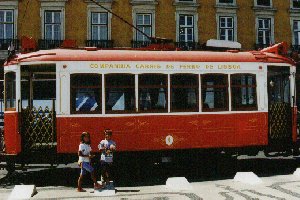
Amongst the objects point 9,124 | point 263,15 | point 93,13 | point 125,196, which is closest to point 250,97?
point 125,196

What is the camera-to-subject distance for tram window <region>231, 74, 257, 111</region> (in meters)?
11.8

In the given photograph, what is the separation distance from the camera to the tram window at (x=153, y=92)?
1120 cm

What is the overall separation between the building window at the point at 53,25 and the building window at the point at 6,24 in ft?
6.71

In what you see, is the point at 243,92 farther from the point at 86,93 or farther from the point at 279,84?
the point at 86,93

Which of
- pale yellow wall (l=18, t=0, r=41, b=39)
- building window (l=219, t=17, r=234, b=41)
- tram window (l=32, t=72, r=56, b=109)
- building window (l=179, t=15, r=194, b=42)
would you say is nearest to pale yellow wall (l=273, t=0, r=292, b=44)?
building window (l=219, t=17, r=234, b=41)

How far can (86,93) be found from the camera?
1095 centimetres

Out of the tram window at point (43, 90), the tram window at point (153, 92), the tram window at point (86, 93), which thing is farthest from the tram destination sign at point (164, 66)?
the tram window at point (43, 90)

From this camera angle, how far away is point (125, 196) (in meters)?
9.46

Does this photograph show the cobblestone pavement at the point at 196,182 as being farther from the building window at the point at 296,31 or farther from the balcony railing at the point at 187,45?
the building window at the point at 296,31

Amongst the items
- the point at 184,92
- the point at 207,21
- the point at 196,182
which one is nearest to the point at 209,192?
the point at 196,182

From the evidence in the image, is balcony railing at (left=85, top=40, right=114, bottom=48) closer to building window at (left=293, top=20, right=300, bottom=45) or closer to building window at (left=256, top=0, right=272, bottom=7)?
building window at (left=256, top=0, right=272, bottom=7)

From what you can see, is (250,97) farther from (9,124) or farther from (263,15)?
(263,15)

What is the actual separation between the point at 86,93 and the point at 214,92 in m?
3.54

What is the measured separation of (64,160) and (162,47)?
171 inches
